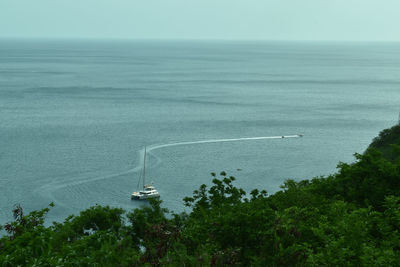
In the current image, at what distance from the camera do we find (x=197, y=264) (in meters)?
14.5

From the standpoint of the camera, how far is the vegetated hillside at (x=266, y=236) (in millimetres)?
14562

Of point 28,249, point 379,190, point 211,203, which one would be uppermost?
point 28,249

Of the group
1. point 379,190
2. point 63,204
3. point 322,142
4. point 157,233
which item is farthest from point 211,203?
point 322,142

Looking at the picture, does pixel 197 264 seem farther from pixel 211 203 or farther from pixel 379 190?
pixel 211 203

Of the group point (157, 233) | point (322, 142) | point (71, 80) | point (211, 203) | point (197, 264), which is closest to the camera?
point (197, 264)

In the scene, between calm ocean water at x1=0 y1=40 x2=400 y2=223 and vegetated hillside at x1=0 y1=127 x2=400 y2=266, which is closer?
vegetated hillside at x1=0 y1=127 x2=400 y2=266

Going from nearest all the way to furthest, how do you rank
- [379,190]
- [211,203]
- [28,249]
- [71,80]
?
1. [28,249]
2. [379,190]
3. [211,203]
4. [71,80]

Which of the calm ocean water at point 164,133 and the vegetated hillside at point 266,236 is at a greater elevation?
the vegetated hillside at point 266,236

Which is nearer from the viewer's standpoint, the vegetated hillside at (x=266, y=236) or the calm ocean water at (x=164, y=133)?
the vegetated hillside at (x=266, y=236)

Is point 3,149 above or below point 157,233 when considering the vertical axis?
below

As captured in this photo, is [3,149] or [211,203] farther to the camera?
[3,149]

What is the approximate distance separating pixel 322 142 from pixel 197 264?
7962cm

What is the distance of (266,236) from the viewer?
19.6 m

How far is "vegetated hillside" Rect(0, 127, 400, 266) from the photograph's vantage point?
47.8 ft
